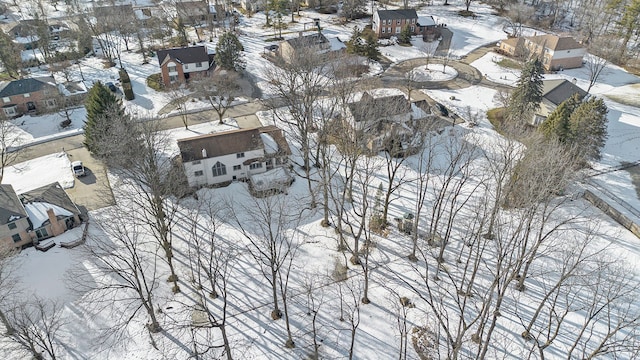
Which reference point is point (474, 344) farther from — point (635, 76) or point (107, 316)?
point (635, 76)

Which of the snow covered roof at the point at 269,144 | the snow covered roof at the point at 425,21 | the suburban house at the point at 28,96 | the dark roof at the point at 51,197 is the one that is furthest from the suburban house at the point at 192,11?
the dark roof at the point at 51,197

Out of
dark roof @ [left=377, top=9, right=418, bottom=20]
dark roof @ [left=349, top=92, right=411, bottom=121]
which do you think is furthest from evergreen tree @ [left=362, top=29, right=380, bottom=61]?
dark roof @ [left=349, top=92, right=411, bottom=121]

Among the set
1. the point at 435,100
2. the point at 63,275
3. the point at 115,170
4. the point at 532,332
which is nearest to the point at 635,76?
the point at 435,100

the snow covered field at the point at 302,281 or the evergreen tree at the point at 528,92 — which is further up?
the evergreen tree at the point at 528,92

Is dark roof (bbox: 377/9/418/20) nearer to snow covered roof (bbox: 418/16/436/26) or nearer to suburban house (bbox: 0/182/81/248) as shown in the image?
snow covered roof (bbox: 418/16/436/26)

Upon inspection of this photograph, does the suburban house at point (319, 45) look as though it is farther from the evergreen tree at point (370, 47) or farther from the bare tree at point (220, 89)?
the bare tree at point (220, 89)

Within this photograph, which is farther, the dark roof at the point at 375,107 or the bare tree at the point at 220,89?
the bare tree at the point at 220,89

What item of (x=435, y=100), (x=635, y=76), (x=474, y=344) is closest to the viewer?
(x=474, y=344)
